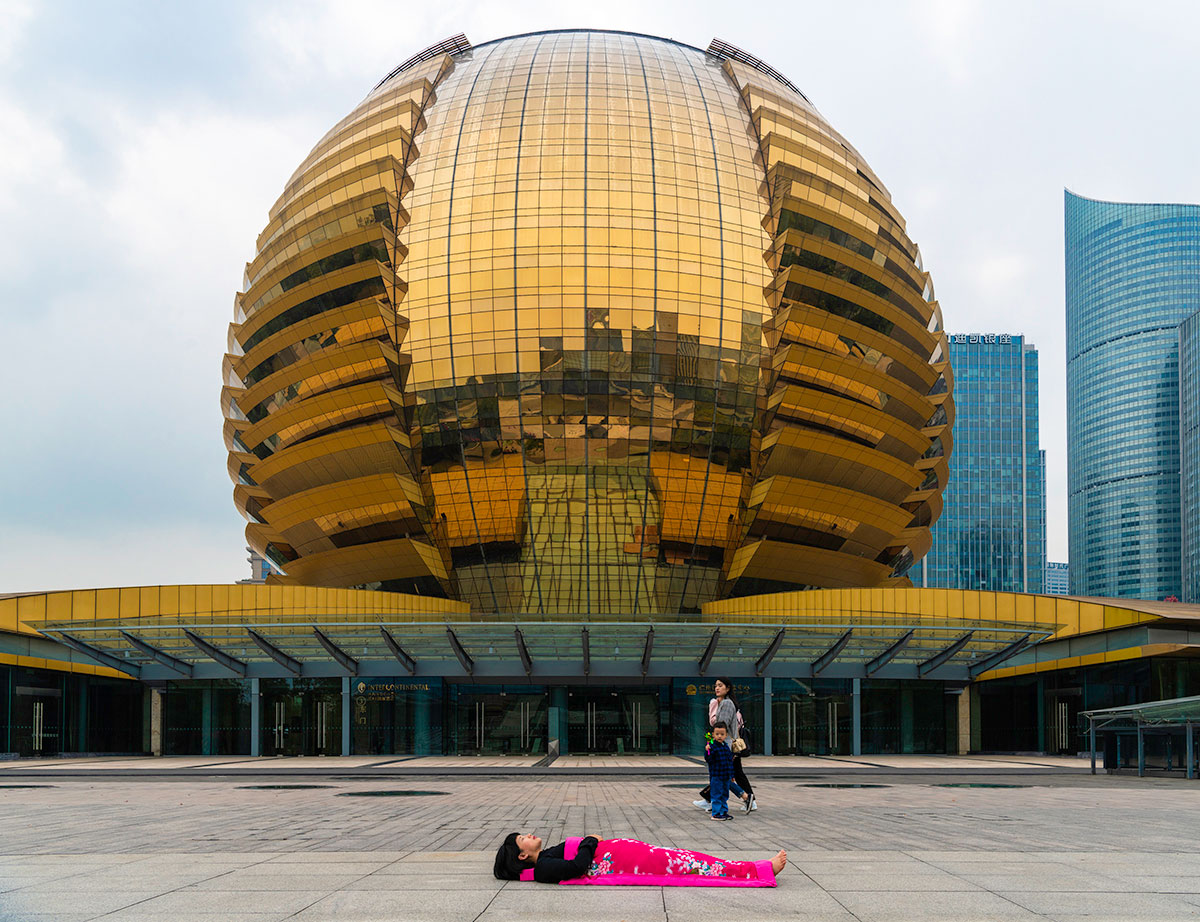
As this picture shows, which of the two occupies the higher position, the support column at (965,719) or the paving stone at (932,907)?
the paving stone at (932,907)

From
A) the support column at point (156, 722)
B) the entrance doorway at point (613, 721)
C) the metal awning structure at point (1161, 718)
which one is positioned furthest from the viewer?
the support column at point (156, 722)

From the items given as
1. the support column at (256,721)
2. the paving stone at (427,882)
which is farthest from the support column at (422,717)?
the paving stone at (427,882)

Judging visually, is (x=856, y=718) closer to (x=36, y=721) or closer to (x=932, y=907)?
(x=36, y=721)

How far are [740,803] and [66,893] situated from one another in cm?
1248

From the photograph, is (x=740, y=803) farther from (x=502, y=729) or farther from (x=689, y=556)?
(x=689, y=556)

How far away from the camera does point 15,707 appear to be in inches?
1679

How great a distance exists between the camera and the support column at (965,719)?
4525cm

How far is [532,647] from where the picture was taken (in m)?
40.3

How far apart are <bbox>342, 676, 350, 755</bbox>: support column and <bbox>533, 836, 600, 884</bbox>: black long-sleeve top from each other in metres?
32.4

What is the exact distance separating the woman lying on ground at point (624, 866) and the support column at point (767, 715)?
31.6 metres

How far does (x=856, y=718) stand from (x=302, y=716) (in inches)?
817

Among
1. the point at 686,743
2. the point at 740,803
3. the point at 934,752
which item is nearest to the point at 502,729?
the point at 686,743

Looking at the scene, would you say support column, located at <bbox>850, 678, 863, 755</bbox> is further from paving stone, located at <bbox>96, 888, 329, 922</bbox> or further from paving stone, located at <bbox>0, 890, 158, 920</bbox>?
paving stone, located at <bbox>0, 890, 158, 920</bbox>

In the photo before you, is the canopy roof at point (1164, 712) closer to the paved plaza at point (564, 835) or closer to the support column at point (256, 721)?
the paved plaza at point (564, 835)
